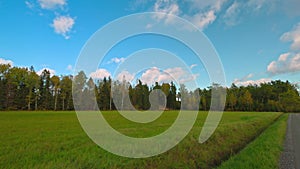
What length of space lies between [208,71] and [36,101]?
81.0m

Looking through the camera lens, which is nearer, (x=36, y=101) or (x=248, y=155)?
(x=248, y=155)

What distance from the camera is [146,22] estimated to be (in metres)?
9.73

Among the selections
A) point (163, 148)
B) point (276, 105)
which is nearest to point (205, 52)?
point (163, 148)

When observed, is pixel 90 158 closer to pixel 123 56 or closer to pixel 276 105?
pixel 123 56

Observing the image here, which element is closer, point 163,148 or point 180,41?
point 163,148

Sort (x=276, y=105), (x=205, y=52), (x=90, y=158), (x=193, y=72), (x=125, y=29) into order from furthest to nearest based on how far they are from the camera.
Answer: (x=276, y=105) < (x=193, y=72) < (x=205, y=52) < (x=125, y=29) < (x=90, y=158)

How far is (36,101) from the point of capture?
3066 inches

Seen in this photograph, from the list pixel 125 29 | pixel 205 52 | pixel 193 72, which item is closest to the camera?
pixel 125 29

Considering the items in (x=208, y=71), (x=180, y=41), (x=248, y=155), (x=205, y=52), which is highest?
(x=180, y=41)

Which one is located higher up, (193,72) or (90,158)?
(193,72)

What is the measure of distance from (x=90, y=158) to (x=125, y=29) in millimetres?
4824

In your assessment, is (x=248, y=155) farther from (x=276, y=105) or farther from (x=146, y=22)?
(x=276, y=105)

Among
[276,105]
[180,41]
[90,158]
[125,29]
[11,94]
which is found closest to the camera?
[90,158]

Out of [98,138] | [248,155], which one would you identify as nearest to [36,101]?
[98,138]
